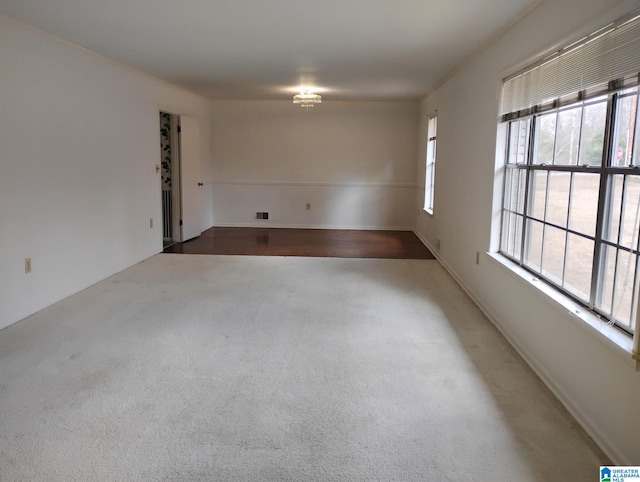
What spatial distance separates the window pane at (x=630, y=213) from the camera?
83.3 inches

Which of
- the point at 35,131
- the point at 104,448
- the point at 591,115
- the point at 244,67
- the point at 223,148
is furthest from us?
the point at 223,148

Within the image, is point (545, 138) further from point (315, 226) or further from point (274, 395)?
point (315, 226)

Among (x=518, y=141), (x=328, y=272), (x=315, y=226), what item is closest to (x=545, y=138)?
(x=518, y=141)

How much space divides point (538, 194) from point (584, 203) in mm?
698

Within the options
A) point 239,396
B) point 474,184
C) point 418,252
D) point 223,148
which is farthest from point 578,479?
point 223,148

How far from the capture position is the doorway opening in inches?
280

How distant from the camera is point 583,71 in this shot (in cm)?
249

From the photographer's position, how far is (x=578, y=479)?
1.90 meters

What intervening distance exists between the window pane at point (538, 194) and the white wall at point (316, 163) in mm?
5538

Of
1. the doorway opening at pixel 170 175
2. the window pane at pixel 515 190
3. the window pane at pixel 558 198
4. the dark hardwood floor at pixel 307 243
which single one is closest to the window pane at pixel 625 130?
the window pane at pixel 558 198

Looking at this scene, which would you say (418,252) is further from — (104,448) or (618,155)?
(104,448)

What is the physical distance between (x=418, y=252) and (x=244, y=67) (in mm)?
3314

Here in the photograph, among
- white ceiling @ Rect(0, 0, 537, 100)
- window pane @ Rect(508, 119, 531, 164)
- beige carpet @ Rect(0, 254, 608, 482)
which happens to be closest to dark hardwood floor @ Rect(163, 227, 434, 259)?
beige carpet @ Rect(0, 254, 608, 482)

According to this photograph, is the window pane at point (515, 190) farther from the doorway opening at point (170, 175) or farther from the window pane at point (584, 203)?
the doorway opening at point (170, 175)
